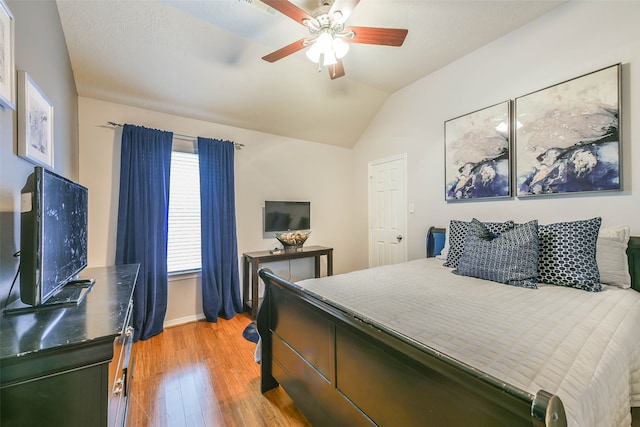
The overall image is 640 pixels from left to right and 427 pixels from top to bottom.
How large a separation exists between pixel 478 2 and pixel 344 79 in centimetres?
152

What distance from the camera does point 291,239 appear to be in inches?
143

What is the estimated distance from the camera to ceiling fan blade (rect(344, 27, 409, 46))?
5.79ft

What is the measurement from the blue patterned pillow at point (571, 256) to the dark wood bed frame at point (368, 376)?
0.36m

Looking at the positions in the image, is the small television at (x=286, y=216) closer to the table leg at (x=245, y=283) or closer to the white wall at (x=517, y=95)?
the table leg at (x=245, y=283)

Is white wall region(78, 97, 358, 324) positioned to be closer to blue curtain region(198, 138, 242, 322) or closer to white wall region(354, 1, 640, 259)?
blue curtain region(198, 138, 242, 322)

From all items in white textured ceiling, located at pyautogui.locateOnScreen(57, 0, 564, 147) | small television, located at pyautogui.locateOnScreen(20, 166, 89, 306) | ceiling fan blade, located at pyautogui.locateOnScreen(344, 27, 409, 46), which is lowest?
small television, located at pyautogui.locateOnScreen(20, 166, 89, 306)

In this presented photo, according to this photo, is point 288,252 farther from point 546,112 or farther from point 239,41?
point 546,112

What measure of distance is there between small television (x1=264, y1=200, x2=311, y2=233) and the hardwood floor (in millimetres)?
1472

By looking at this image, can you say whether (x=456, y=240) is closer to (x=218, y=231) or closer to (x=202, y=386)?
(x=202, y=386)

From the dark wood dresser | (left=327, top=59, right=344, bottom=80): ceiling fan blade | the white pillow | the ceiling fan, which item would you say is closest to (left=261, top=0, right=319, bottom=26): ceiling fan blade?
the ceiling fan

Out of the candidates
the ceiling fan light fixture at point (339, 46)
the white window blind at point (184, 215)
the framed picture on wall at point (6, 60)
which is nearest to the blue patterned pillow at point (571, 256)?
the ceiling fan light fixture at point (339, 46)

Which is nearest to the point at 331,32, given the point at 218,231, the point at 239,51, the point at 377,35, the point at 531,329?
the point at 377,35

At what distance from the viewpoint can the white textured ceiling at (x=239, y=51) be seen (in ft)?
7.00

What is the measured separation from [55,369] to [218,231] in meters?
2.39
